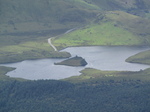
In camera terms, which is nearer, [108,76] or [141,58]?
[108,76]

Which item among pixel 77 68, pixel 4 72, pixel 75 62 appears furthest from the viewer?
pixel 75 62

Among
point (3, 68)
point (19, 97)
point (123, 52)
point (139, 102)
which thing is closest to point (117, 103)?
point (139, 102)

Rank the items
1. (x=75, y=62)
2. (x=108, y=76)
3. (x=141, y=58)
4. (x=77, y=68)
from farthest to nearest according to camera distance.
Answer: (x=141, y=58) < (x=75, y=62) < (x=77, y=68) < (x=108, y=76)

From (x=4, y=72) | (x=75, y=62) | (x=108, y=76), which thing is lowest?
(x=4, y=72)

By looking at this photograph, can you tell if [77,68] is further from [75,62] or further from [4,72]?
[4,72]

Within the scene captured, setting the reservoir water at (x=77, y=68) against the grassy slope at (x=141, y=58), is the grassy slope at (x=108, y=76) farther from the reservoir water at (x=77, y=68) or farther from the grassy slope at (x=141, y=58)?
the grassy slope at (x=141, y=58)

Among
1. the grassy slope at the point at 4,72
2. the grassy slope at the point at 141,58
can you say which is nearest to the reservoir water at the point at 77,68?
the grassy slope at the point at 4,72

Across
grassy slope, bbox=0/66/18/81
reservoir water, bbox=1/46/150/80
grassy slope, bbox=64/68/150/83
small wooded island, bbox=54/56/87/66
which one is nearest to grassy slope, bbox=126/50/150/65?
reservoir water, bbox=1/46/150/80

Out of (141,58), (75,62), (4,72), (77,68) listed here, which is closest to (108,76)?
(77,68)

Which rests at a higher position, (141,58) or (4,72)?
(141,58)
